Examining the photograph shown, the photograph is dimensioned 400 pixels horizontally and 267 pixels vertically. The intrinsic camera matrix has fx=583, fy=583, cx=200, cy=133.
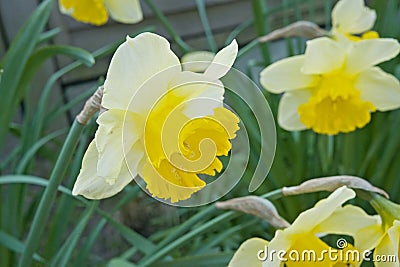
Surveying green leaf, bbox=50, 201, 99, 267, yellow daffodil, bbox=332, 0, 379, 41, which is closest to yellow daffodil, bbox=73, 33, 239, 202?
green leaf, bbox=50, 201, 99, 267

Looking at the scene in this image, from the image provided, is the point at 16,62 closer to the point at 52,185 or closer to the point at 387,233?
the point at 52,185

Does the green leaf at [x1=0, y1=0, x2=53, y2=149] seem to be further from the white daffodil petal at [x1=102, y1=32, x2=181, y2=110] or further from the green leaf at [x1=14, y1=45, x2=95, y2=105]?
the white daffodil petal at [x1=102, y1=32, x2=181, y2=110]

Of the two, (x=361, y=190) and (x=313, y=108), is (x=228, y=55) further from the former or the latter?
(x=313, y=108)

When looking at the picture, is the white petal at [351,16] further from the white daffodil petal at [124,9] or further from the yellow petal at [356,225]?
the yellow petal at [356,225]

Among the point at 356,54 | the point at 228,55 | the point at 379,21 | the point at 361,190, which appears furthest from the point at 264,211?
the point at 379,21

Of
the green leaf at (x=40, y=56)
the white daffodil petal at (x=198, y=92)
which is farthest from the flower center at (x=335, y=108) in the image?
the white daffodil petal at (x=198, y=92)

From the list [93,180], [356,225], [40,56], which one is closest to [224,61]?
[93,180]
